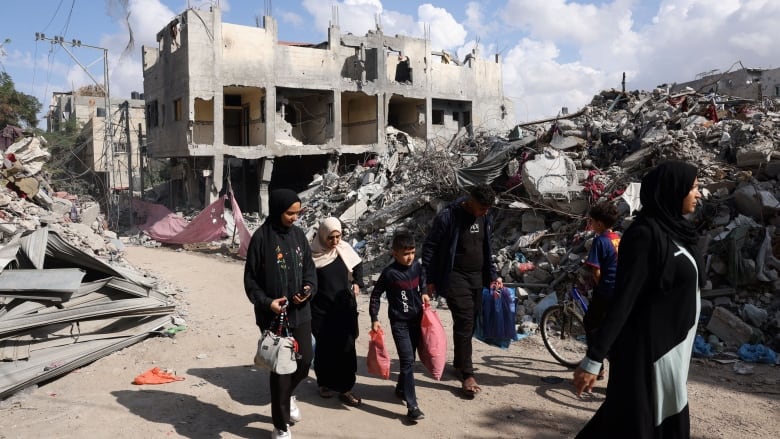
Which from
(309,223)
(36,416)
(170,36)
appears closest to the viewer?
(36,416)

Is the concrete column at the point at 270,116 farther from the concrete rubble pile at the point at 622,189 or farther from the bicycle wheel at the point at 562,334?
the bicycle wheel at the point at 562,334

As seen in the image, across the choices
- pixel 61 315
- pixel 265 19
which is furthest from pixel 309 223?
pixel 61 315

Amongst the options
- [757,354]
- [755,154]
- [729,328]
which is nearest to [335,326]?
[757,354]

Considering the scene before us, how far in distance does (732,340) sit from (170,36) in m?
19.4

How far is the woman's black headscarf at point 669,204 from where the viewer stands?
2.23 metres

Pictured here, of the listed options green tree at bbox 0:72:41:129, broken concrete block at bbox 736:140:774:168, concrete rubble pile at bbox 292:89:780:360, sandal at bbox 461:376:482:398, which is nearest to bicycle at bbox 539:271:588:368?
concrete rubble pile at bbox 292:89:780:360

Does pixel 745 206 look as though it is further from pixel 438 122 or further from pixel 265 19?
pixel 438 122

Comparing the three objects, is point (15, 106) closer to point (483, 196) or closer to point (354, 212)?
point (354, 212)

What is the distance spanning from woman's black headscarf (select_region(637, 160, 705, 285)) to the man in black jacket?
1.95 m

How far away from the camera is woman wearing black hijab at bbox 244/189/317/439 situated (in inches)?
135

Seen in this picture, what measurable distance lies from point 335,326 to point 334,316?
8cm

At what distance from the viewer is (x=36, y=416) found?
402cm

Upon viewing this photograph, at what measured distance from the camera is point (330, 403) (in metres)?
4.23

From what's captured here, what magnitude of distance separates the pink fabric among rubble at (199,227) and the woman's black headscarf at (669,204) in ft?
39.9
